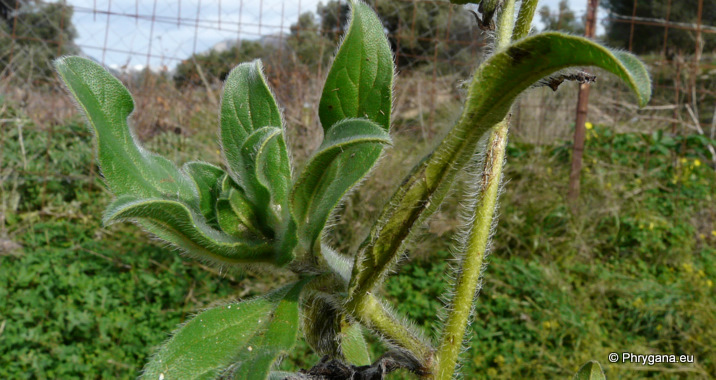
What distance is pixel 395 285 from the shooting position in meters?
4.21

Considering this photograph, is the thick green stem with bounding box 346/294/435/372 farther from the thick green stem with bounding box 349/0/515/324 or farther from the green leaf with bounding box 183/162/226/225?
the green leaf with bounding box 183/162/226/225

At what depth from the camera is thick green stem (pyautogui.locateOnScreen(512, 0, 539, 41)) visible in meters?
0.52

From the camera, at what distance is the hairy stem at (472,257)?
56 centimetres

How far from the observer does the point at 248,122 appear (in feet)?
2.19

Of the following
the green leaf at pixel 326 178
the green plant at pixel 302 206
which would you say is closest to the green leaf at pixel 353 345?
the green plant at pixel 302 206

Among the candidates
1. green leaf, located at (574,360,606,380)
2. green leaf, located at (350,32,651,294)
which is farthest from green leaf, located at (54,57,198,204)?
green leaf, located at (574,360,606,380)

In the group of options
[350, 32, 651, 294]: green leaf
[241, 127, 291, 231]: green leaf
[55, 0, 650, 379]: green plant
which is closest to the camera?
[350, 32, 651, 294]: green leaf

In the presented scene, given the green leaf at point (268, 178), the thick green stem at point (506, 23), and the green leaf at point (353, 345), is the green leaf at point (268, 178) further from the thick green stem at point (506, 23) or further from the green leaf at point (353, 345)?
the thick green stem at point (506, 23)

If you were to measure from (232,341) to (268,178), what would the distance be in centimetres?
18

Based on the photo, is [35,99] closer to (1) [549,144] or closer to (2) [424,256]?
(2) [424,256]

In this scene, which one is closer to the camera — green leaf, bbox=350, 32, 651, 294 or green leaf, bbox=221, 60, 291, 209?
green leaf, bbox=350, 32, 651, 294

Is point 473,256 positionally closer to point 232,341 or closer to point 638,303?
point 232,341

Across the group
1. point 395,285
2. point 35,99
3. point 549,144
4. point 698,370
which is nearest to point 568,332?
point 698,370

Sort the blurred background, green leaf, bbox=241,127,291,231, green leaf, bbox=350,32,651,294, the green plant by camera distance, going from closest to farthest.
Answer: green leaf, bbox=350,32,651,294
the green plant
green leaf, bbox=241,127,291,231
the blurred background
